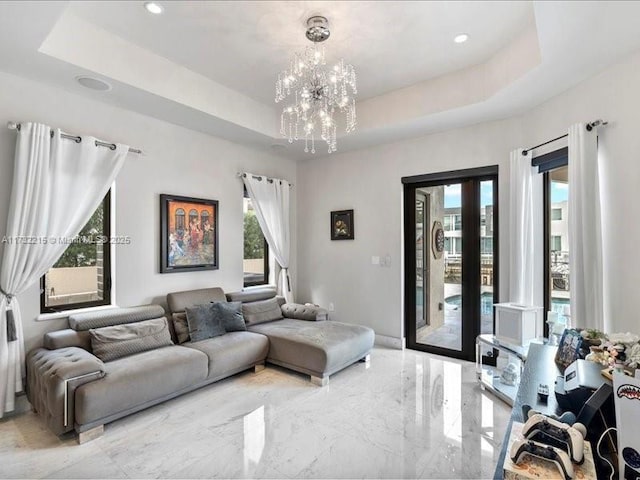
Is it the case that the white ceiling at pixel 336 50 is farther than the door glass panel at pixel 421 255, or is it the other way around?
the door glass panel at pixel 421 255

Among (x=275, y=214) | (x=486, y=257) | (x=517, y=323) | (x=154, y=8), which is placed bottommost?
Answer: (x=517, y=323)

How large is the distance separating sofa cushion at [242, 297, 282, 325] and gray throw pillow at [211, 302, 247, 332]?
211 millimetres

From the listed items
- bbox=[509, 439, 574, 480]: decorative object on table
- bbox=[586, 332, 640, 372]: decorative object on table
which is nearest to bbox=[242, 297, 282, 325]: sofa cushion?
bbox=[586, 332, 640, 372]: decorative object on table

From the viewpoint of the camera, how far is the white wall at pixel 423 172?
2441 millimetres

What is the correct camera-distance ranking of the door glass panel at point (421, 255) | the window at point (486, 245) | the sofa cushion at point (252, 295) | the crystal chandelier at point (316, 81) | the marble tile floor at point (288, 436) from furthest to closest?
the door glass panel at point (421, 255) < the sofa cushion at point (252, 295) < the window at point (486, 245) < the crystal chandelier at point (316, 81) < the marble tile floor at point (288, 436)

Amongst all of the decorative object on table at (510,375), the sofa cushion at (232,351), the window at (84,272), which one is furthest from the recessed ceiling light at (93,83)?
the decorative object on table at (510,375)

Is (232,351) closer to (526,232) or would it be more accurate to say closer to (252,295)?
(252,295)

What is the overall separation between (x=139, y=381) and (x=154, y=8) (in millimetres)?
2849

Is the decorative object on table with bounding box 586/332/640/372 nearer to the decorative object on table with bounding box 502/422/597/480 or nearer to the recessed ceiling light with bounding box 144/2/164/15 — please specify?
the decorative object on table with bounding box 502/422/597/480

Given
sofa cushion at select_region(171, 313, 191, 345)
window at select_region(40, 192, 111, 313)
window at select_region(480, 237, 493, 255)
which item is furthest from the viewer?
window at select_region(480, 237, 493, 255)

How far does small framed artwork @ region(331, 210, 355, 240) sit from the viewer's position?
5.09 metres

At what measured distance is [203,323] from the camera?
3.65m

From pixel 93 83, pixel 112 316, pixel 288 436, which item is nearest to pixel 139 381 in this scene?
pixel 112 316

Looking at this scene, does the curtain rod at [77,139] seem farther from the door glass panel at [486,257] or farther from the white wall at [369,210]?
the door glass panel at [486,257]
